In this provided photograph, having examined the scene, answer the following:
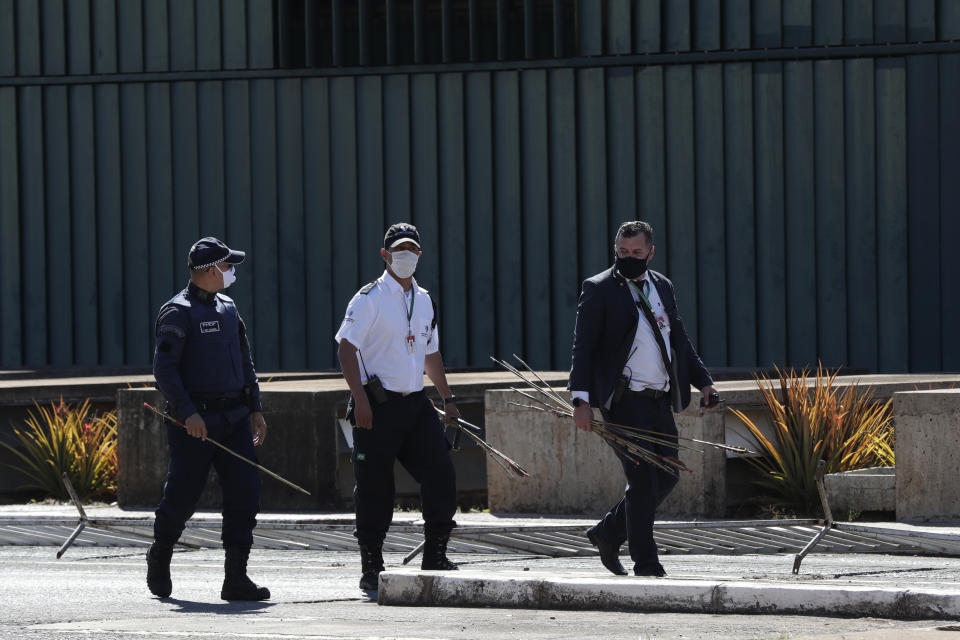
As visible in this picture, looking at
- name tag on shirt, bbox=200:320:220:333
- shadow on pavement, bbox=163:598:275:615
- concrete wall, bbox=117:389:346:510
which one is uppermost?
name tag on shirt, bbox=200:320:220:333

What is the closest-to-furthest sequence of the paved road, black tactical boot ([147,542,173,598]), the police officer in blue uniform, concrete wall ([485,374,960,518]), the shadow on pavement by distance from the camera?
the paved road, the shadow on pavement, the police officer in blue uniform, black tactical boot ([147,542,173,598]), concrete wall ([485,374,960,518])

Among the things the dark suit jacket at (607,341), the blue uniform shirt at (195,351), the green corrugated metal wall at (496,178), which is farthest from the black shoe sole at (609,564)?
the green corrugated metal wall at (496,178)

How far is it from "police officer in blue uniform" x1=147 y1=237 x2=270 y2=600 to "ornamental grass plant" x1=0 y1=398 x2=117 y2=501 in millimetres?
5112

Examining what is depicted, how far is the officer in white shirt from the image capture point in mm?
8867

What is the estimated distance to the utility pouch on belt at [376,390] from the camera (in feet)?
28.9

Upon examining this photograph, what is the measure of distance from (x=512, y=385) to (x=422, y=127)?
6.98m

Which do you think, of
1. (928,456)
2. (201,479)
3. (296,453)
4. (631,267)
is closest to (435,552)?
(201,479)

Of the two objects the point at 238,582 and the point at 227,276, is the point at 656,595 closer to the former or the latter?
the point at 238,582

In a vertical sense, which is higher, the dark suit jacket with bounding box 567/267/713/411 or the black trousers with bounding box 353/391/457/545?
the dark suit jacket with bounding box 567/267/713/411

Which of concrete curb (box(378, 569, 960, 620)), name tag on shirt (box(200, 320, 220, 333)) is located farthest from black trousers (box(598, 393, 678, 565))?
name tag on shirt (box(200, 320, 220, 333))

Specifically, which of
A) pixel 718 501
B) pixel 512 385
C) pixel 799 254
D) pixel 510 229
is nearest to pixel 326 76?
pixel 510 229

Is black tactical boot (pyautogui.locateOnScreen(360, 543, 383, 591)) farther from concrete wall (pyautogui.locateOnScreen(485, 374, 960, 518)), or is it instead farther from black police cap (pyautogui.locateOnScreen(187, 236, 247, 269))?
concrete wall (pyautogui.locateOnScreen(485, 374, 960, 518))

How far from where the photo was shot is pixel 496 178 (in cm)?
1964

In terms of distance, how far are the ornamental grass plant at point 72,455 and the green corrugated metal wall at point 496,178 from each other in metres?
6.26
